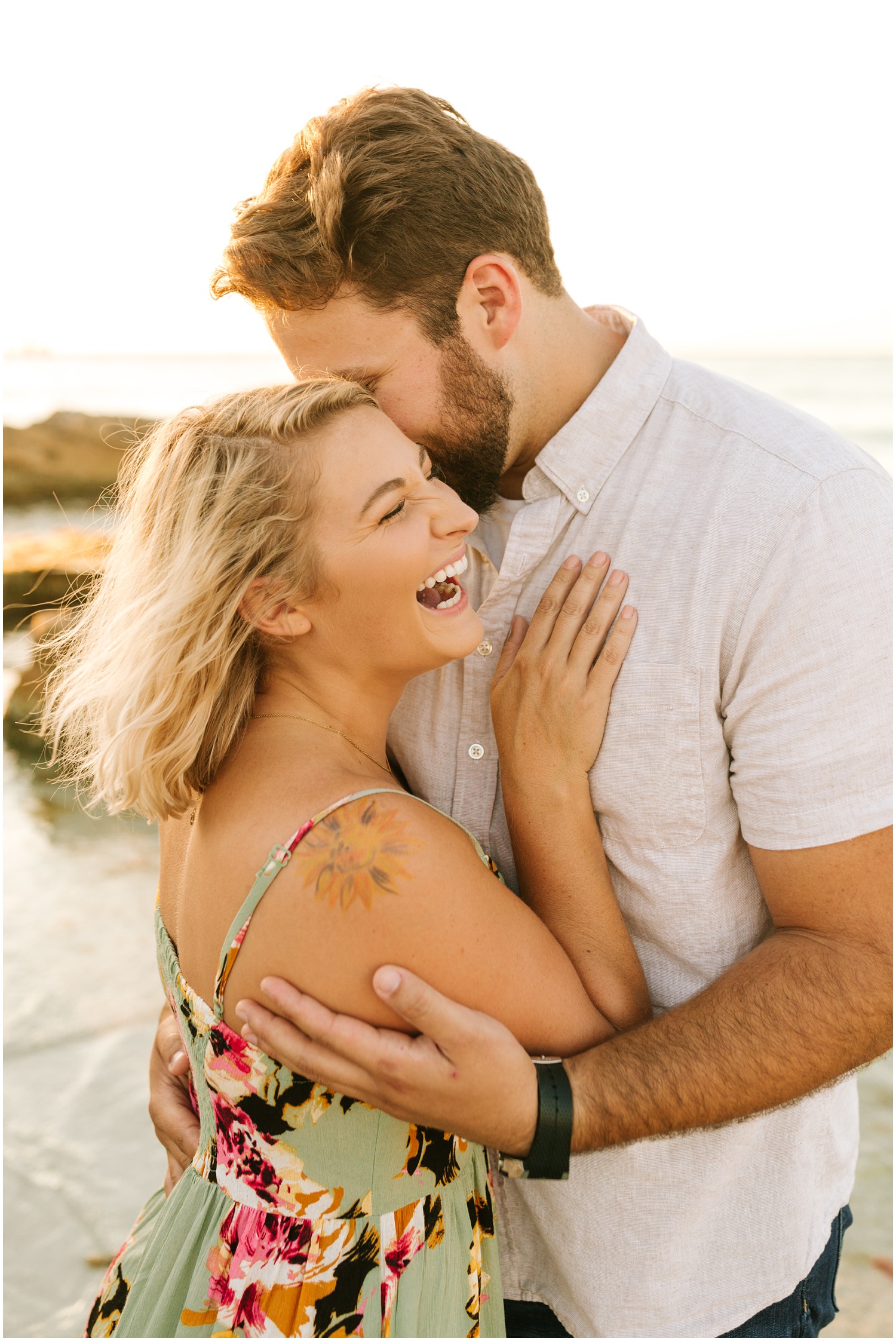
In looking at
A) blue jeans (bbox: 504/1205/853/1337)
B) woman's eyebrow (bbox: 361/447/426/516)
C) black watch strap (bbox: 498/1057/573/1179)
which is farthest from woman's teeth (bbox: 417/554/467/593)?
blue jeans (bbox: 504/1205/853/1337)

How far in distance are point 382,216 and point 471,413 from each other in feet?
1.57

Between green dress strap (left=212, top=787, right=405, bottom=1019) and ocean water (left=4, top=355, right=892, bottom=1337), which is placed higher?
green dress strap (left=212, top=787, right=405, bottom=1019)

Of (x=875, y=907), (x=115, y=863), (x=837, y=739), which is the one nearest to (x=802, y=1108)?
(x=875, y=907)

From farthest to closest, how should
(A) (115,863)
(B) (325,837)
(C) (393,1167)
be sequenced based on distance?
(A) (115,863) < (C) (393,1167) < (B) (325,837)

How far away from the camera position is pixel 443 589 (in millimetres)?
2146

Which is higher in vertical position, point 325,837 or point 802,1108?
point 325,837

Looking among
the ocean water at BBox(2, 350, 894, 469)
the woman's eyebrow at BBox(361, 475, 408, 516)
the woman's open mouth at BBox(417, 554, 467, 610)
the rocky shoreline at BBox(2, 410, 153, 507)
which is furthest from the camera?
the ocean water at BBox(2, 350, 894, 469)

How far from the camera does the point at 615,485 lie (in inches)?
77.3

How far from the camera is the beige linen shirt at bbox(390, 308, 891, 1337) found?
1.63m

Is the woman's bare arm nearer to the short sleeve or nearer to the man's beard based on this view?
the short sleeve

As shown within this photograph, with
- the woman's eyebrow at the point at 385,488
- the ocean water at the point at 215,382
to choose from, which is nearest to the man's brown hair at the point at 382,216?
the woman's eyebrow at the point at 385,488

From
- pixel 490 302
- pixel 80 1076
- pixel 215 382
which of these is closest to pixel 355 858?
pixel 490 302

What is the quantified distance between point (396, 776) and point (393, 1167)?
0.84 metres

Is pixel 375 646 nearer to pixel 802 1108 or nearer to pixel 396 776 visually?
pixel 396 776
